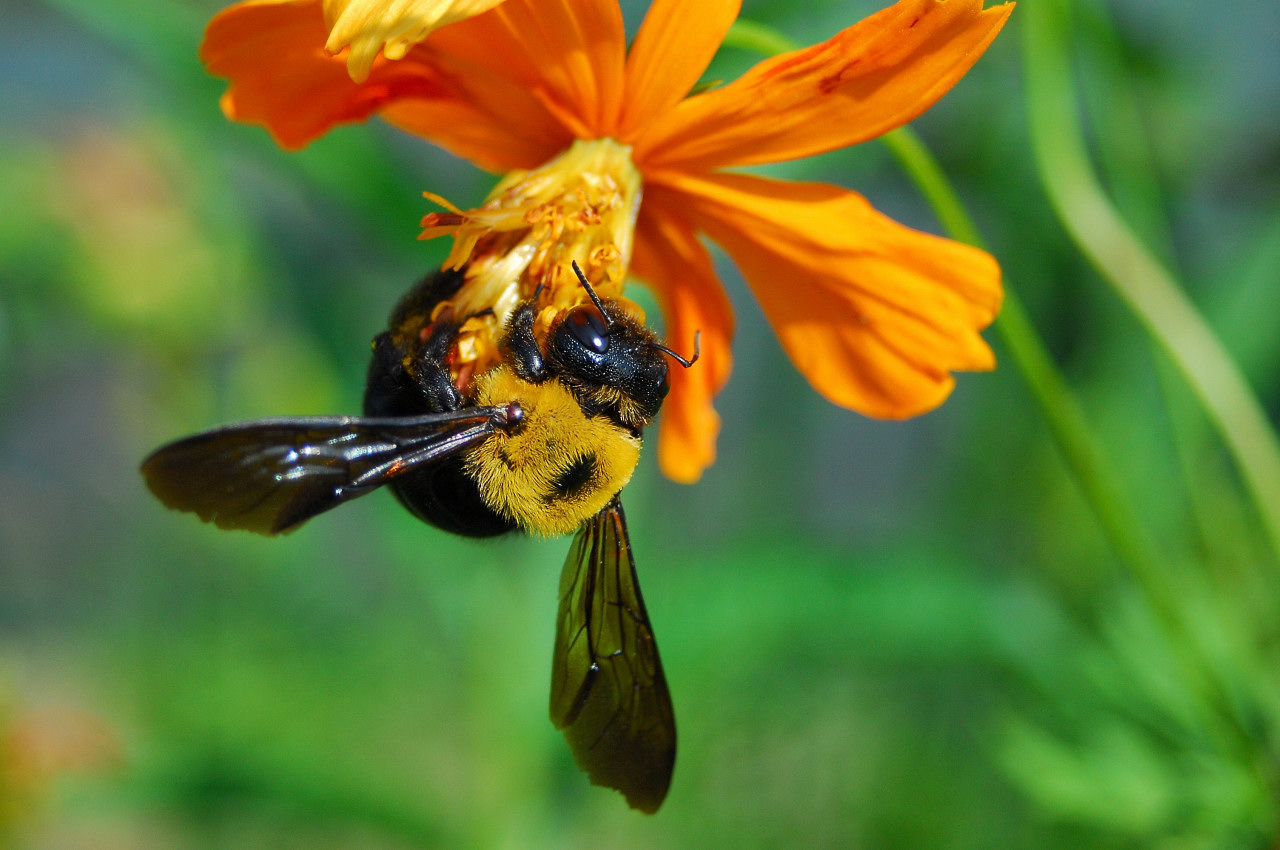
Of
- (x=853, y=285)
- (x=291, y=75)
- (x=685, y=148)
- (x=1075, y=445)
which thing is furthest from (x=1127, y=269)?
(x=291, y=75)

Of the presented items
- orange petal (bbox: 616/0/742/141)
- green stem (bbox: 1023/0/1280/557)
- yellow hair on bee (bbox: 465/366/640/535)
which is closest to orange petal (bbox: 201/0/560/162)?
orange petal (bbox: 616/0/742/141)

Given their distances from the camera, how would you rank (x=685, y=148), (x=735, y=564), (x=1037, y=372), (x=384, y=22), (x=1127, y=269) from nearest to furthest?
(x=384, y=22) → (x=685, y=148) → (x=1037, y=372) → (x=1127, y=269) → (x=735, y=564)

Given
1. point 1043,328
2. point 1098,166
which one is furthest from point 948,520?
point 1098,166

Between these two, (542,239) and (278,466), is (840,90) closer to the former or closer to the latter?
(542,239)

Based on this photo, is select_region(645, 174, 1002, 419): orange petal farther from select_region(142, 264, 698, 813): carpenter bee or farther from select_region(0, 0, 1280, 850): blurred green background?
select_region(0, 0, 1280, 850): blurred green background

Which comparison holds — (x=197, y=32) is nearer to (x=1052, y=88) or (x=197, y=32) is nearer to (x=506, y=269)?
Answer: (x=506, y=269)

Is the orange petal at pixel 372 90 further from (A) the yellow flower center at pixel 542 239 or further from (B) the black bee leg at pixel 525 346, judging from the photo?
(B) the black bee leg at pixel 525 346
